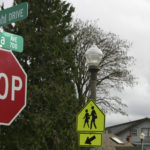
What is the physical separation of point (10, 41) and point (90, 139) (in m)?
3.19

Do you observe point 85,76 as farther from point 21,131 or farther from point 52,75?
point 21,131

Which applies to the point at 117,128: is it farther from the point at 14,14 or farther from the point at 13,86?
the point at 13,86

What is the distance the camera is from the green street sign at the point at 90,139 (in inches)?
289

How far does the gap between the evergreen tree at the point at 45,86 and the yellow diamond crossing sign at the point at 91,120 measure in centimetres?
939

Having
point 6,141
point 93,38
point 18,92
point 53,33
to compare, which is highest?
point 93,38

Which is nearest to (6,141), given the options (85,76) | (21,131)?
(21,131)

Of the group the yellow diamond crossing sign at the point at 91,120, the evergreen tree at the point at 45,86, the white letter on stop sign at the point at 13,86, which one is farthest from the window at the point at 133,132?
the white letter on stop sign at the point at 13,86

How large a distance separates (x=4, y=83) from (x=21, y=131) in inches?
520

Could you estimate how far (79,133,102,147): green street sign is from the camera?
24.1 ft

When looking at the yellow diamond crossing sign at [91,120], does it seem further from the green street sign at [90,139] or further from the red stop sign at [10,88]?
the red stop sign at [10,88]

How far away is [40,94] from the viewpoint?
1778 centimetres

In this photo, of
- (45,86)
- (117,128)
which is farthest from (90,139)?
(117,128)

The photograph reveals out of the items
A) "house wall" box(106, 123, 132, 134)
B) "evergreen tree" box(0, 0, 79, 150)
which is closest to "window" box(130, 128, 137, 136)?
"house wall" box(106, 123, 132, 134)

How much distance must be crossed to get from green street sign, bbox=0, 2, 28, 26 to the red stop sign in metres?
0.98
